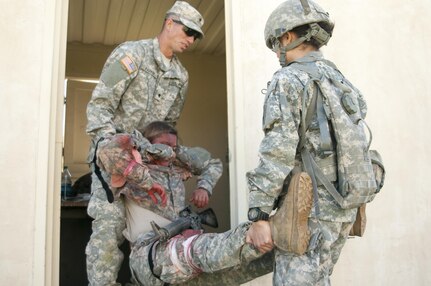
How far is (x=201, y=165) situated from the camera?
3197 millimetres

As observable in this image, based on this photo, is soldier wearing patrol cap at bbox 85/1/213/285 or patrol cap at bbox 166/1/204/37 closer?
soldier wearing patrol cap at bbox 85/1/213/285

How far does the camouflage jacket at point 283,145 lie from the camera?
2074 mm

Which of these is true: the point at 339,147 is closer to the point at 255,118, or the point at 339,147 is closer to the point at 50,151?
the point at 255,118

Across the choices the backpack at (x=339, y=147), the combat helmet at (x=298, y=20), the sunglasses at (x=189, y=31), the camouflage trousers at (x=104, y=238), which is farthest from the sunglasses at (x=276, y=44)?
the camouflage trousers at (x=104, y=238)

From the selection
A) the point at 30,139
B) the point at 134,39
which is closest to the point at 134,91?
the point at 30,139

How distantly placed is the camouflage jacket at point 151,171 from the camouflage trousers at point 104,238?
0.42ft

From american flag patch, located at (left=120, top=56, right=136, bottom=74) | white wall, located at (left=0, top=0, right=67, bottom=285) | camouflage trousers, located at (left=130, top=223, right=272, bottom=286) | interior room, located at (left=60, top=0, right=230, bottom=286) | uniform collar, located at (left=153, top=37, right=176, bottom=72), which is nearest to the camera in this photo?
camouflage trousers, located at (left=130, top=223, right=272, bottom=286)

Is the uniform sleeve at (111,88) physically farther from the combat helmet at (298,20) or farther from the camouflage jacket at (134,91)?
the combat helmet at (298,20)

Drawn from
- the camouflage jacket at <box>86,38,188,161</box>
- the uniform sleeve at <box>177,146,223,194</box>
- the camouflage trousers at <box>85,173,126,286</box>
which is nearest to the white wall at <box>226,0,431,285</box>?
the uniform sleeve at <box>177,146,223,194</box>

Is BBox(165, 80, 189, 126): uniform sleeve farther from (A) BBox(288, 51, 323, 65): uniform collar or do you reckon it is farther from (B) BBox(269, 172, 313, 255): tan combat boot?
(B) BBox(269, 172, 313, 255): tan combat boot

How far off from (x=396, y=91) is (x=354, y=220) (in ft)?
6.83

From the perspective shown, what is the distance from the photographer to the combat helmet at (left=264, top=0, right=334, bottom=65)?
230cm

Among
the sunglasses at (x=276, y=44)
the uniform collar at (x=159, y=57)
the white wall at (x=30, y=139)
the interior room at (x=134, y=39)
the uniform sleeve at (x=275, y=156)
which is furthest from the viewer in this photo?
the interior room at (x=134, y=39)

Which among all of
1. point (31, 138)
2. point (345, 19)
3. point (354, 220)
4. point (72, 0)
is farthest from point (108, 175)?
point (72, 0)
